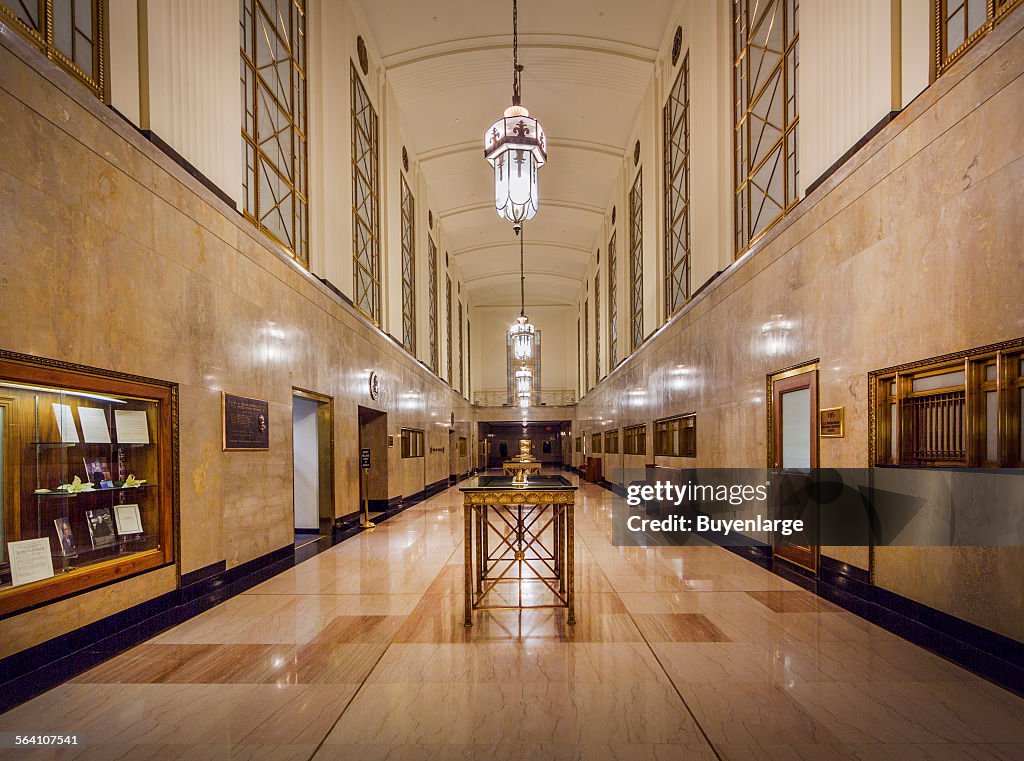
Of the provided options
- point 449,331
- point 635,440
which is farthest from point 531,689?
point 449,331

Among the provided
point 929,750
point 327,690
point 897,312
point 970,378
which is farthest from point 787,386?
point 327,690

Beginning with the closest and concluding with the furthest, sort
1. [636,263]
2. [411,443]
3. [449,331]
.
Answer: [411,443]
[636,263]
[449,331]

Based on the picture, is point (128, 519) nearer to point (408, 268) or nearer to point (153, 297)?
point (153, 297)

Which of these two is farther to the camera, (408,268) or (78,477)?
(408,268)

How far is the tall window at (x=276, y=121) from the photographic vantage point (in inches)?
256

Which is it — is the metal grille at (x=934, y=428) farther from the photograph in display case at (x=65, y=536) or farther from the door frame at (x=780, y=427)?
the photograph in display case at (x=65, y=536)

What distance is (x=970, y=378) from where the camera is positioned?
360 centimetres

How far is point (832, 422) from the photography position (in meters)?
5.17

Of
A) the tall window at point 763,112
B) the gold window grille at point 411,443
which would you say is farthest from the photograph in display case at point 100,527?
the gold window grille at point 411,443

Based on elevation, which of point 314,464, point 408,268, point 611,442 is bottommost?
point 611,442

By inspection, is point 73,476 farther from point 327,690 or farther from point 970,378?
point 970,378

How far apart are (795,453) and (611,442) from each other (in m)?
11.3

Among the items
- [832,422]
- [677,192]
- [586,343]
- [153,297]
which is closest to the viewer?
[153,297]

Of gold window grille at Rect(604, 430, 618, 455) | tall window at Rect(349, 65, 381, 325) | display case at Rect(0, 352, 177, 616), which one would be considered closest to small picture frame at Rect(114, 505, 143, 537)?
display case at Rect(0, 352, 177, 616)
